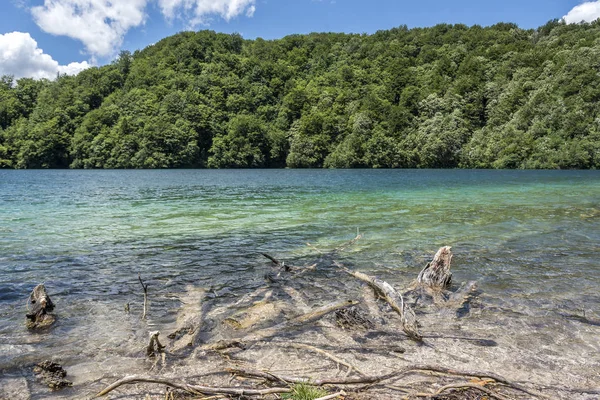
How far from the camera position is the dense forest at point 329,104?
99.8 metres

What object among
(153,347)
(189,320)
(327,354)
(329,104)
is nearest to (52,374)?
(153,347)

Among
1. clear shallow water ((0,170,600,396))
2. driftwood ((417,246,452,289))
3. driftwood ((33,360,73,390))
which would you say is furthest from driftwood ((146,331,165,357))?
driftwood ((417,246,452,289))

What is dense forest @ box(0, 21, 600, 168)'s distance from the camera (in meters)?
99.8

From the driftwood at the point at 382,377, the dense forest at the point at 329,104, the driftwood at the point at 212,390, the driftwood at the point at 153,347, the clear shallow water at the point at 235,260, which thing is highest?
the dense forest at the point at 329,104

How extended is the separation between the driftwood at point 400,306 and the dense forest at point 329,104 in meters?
95.9

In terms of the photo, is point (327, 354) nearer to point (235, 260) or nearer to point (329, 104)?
point (235, 260)

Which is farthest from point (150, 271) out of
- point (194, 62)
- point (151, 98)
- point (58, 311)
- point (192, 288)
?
point (194, 62)

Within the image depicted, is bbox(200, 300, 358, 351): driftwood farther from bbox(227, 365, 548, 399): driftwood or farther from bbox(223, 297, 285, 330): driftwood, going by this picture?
bbox(227, 365, 548, 399): driftwood

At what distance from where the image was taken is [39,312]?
656 centimetres

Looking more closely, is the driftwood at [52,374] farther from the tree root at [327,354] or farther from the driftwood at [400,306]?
the driftwood at [400,306]

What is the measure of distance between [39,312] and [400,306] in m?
5.96

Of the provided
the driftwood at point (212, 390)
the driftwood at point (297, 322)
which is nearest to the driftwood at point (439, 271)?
the driftwood at point (297, 322)

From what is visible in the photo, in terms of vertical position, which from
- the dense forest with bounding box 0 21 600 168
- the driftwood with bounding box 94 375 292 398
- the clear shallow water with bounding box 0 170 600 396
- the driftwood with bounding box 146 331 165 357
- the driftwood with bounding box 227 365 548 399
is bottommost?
the clear shallow water with bounding box 0 170 600 396

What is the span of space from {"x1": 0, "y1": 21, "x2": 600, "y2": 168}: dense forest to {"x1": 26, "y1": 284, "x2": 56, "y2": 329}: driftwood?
100 meters
